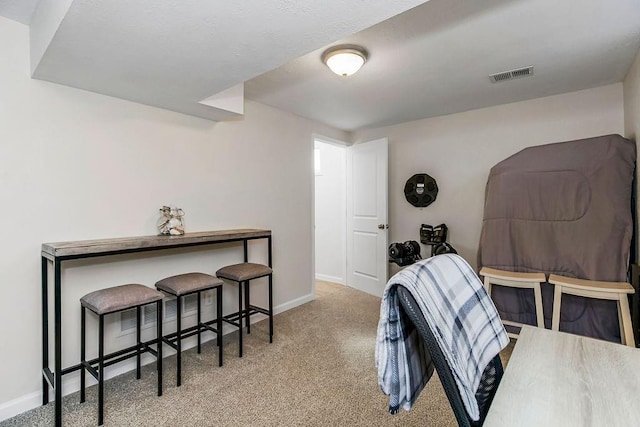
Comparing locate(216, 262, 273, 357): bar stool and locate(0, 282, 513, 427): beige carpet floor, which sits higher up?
locate(216, 262, 273, 357): bar stool

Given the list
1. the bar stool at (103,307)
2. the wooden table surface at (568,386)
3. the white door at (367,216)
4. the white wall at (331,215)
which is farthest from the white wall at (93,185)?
the wooden table surface at (568,386)

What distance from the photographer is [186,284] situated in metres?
2.24

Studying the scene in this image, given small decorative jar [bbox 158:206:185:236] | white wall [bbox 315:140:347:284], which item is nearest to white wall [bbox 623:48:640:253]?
white wall [bbox 315:140:347:284]

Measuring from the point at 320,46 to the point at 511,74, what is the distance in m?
1.89

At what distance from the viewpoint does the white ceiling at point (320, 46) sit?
4.43 feet

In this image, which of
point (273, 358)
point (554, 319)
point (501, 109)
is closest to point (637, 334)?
point (554, 319)

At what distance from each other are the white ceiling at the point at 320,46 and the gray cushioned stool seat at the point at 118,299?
132 cm

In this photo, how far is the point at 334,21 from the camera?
54.2 inches

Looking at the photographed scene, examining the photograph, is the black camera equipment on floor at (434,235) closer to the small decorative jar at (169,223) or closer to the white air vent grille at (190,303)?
the white air vent grille at (190,303)

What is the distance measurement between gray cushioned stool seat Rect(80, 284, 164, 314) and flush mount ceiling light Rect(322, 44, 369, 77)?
1.96 metres

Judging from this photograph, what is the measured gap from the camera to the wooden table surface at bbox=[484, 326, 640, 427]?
71cm

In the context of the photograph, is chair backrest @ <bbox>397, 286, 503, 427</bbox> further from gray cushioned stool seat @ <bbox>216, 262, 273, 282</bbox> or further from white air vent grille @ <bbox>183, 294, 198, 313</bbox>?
white air vent grille @ <bbox>183, 294, 198, 313</bbox>

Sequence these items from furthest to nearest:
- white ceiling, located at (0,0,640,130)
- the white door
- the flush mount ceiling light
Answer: the white door, the flush mount ceiling light, white ceiling, located at (0,0,640,130)

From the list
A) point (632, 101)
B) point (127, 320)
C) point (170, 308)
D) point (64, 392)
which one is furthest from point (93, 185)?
point (632, 101)
